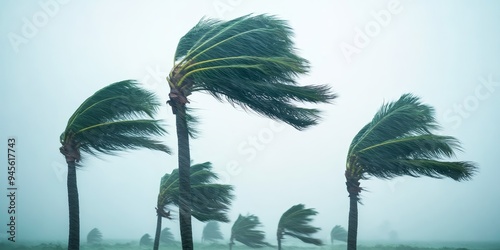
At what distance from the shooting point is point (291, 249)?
7069 cm

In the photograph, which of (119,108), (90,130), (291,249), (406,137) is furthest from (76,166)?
(291,249)

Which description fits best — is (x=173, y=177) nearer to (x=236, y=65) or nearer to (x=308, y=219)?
(x=236, y=65)

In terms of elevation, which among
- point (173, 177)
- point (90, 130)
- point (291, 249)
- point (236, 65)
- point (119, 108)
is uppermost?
point (236, 65)

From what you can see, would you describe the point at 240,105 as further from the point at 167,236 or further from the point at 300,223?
the point at 167,236

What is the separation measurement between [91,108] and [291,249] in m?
65.9

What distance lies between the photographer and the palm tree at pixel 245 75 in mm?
8398

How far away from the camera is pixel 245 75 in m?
8.55

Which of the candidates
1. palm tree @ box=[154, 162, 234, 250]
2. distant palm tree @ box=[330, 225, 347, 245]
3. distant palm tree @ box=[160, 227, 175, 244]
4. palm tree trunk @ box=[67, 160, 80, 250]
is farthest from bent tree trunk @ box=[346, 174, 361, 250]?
distant palm tree @ box=[330, 225, 347, 245]

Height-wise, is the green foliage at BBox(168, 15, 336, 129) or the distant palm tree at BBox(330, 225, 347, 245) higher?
the green foliage at BBox(168, 15, 336, 129)

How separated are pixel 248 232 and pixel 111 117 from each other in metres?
23.1

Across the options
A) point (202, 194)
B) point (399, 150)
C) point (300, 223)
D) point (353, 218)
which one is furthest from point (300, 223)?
point (399, 150)

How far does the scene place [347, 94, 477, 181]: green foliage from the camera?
39.9 feet

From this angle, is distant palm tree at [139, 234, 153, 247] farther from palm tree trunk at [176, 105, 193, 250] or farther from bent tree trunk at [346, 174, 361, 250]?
palm tree trunk at [176, 105, 193, 250]

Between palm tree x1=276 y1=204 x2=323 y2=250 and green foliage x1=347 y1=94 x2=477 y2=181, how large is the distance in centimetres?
1450
